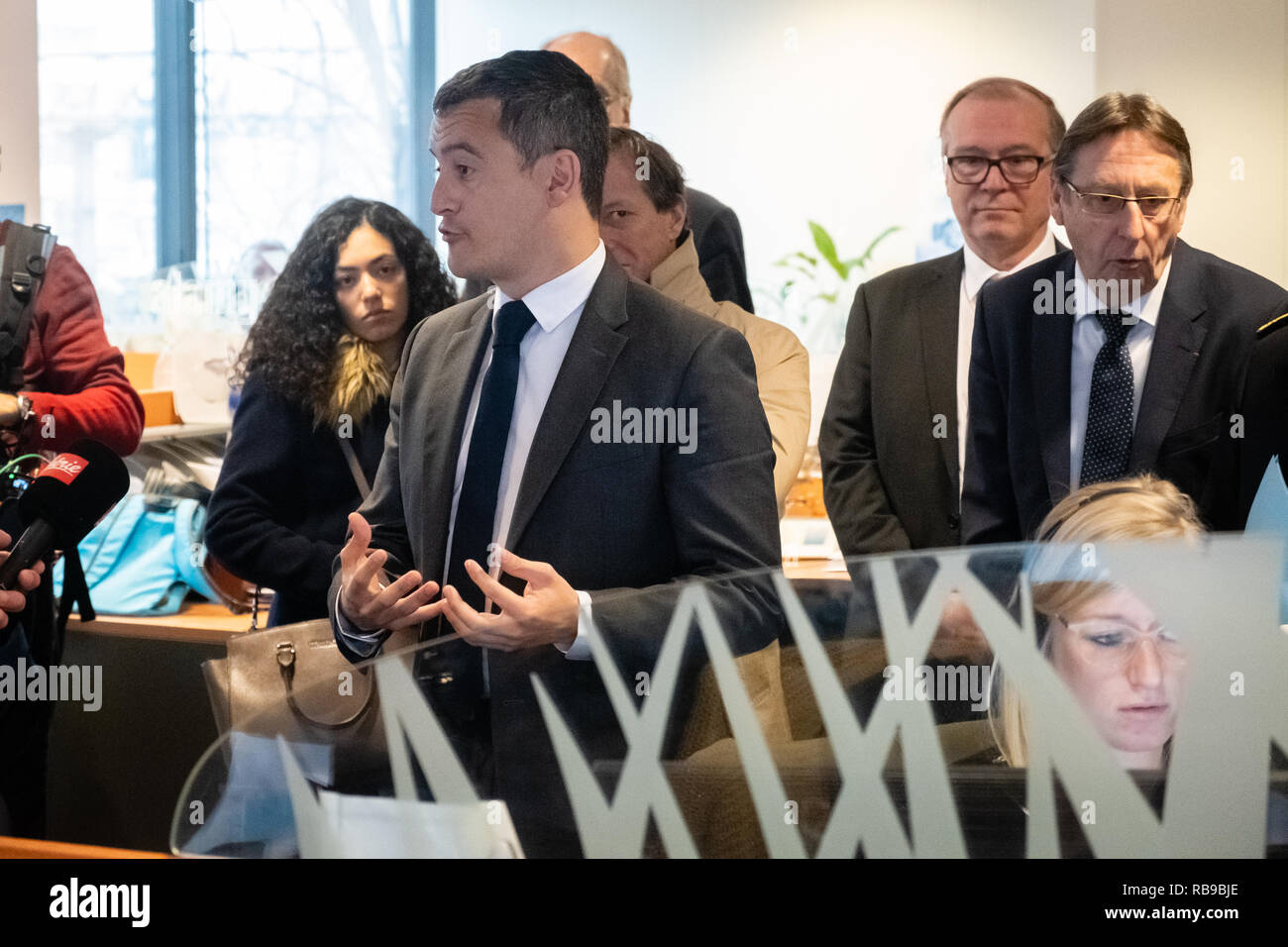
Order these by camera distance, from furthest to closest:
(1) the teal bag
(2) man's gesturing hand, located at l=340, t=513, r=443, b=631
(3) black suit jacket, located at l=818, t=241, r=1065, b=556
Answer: (1) the teal bag → (3) black suit jacket, located at l=818, t=241, r=1065, b=556 → (2) man's gesturing hand, located at l=340, t=513, r=443, b=631

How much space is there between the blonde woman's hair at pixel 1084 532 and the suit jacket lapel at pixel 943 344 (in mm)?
660

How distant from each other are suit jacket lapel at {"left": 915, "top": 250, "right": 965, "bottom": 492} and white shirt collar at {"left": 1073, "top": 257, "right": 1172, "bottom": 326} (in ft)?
1.25

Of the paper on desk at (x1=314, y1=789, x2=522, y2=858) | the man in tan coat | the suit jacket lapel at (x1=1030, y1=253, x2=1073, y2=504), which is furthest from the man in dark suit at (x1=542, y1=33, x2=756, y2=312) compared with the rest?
the paper on desk at (x1=314, y1=789, x2=522, y2=858)

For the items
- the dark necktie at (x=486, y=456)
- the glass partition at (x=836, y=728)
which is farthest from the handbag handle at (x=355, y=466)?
Answer: the glass partition at (x=836, y=728)

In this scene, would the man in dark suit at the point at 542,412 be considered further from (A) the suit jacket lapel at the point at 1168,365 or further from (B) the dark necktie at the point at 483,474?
(A) the suit jacket lapel at the point at 1168,365

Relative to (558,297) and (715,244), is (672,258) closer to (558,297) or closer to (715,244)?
(715,244)

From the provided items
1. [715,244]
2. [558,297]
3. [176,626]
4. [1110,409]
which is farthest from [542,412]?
[176,626]

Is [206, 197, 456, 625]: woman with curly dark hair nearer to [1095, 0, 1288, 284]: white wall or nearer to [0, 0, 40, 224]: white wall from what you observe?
[0, 0, 40, 224]: white wall

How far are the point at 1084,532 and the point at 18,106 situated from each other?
2165 mm

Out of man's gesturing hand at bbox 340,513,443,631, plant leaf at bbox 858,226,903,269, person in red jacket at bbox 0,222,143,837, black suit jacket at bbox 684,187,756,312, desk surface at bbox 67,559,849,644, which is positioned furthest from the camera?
plant leaf at bbox 858,226,903,269

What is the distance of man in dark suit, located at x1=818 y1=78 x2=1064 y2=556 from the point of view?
7.63ft

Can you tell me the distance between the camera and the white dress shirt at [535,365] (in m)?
1.68

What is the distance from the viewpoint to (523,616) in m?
1.33

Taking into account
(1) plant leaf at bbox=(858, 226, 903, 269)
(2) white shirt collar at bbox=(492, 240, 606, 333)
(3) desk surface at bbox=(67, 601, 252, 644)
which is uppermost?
(1) plant leaf at bbox=(858, 226, 903, 269)
